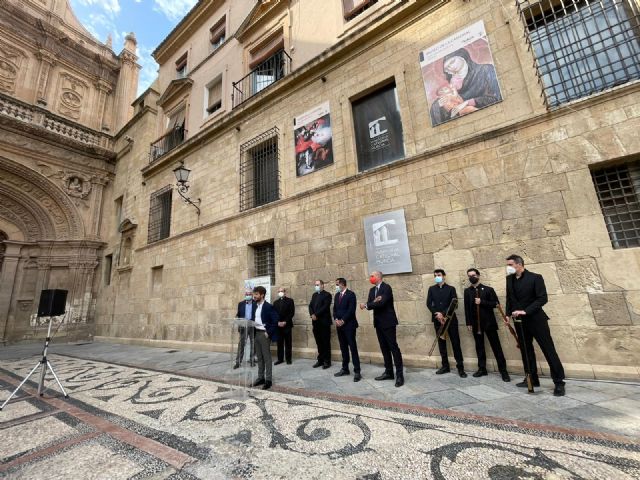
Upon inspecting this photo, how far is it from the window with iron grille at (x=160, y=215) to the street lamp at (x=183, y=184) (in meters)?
1.20

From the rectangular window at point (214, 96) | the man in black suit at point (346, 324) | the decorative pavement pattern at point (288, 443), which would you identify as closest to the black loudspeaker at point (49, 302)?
the decorative pavement pattern at point (288, 443)

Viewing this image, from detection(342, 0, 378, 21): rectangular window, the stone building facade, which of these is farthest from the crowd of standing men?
the stone building facade

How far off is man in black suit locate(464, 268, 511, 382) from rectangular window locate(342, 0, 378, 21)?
24.7 feet

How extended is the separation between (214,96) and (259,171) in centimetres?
512

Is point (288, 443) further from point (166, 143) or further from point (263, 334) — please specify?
point (166, 143)

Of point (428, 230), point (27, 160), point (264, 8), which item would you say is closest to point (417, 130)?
point (428, 230)

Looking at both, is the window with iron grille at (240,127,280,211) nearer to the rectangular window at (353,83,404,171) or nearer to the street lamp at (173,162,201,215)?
the street lamp at (173,162,201,215)

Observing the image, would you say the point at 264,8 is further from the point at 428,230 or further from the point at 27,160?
the point at 27,160

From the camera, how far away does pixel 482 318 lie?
434 cm

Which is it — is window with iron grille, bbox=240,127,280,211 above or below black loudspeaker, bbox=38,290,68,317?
above

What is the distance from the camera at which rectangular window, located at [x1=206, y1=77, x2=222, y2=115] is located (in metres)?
11.3

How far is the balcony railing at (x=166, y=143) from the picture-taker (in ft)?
41.1

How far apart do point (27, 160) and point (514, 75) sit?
709 inches

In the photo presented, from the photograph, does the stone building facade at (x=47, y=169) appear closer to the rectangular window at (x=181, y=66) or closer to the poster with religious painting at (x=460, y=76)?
the rectangular window at (x=181, y=66)
